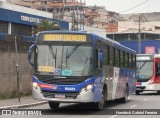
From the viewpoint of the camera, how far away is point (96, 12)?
431 ft

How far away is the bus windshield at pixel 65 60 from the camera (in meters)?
16.3

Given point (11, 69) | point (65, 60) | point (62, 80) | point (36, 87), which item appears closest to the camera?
point (62, 80)

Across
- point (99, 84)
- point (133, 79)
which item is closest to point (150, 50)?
point (133, 79)

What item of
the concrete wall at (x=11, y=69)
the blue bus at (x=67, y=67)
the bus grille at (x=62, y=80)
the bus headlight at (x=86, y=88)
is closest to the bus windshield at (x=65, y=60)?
the blue bus at (x=67, y=67)

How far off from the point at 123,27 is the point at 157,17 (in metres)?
15.9

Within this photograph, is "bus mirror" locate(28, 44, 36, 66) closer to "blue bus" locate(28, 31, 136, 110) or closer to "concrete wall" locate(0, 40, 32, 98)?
"blue bus" locate(28, 31, 136, 110)

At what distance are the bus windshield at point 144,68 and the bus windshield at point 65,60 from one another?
18.2 metres

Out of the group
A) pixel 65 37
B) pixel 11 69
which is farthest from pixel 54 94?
pixel 11 69

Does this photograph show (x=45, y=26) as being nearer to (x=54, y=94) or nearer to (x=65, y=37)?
(x=65, y=37)

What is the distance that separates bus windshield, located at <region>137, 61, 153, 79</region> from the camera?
112ft

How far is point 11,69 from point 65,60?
8886 millimetres

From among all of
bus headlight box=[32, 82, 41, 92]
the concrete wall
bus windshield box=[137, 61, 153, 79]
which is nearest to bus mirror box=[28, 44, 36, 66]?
bus headlight box=[32, 82, 41, 92]

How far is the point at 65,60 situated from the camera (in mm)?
16375

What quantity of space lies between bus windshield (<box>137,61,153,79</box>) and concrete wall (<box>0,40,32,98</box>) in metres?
10.4
